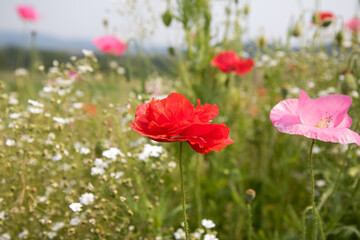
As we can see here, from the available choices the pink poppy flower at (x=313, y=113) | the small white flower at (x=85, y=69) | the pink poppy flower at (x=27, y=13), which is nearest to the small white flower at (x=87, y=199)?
the pink poppy flower at (x=313, y=113)

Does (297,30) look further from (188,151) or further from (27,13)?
(27,13)

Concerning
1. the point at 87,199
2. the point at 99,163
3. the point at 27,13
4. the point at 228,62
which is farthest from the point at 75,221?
the point at 27,13

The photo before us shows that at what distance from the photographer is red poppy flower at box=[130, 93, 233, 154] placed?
62cm

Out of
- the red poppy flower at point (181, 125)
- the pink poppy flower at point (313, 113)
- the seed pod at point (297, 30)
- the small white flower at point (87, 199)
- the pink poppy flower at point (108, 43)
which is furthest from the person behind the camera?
the pink poppy flower at point (108, 43)

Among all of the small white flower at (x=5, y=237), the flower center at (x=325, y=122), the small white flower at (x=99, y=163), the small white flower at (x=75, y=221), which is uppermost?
the flower center at (x=325, y=122)

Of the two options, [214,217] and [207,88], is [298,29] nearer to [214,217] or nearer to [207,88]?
[207,88]

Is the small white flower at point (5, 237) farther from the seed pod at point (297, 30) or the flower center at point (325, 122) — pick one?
the seed pod at point (297, 30)

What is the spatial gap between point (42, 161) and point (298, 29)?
149 centimetres

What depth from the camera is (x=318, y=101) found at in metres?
0.75

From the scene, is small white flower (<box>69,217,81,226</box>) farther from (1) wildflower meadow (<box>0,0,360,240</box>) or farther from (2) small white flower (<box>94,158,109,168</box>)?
(2) small white flower (<box>94,158,109,168</box>)

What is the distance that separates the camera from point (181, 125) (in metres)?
0.62

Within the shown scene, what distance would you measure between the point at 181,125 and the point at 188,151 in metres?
0.81

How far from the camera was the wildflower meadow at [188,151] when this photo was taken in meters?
0.74

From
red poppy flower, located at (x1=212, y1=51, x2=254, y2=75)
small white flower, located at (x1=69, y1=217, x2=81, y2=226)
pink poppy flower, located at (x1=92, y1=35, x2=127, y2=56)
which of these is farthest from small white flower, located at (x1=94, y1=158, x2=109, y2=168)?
pink poppy flower, located at (x1=92, y1=35, x2=127, y2=56)
